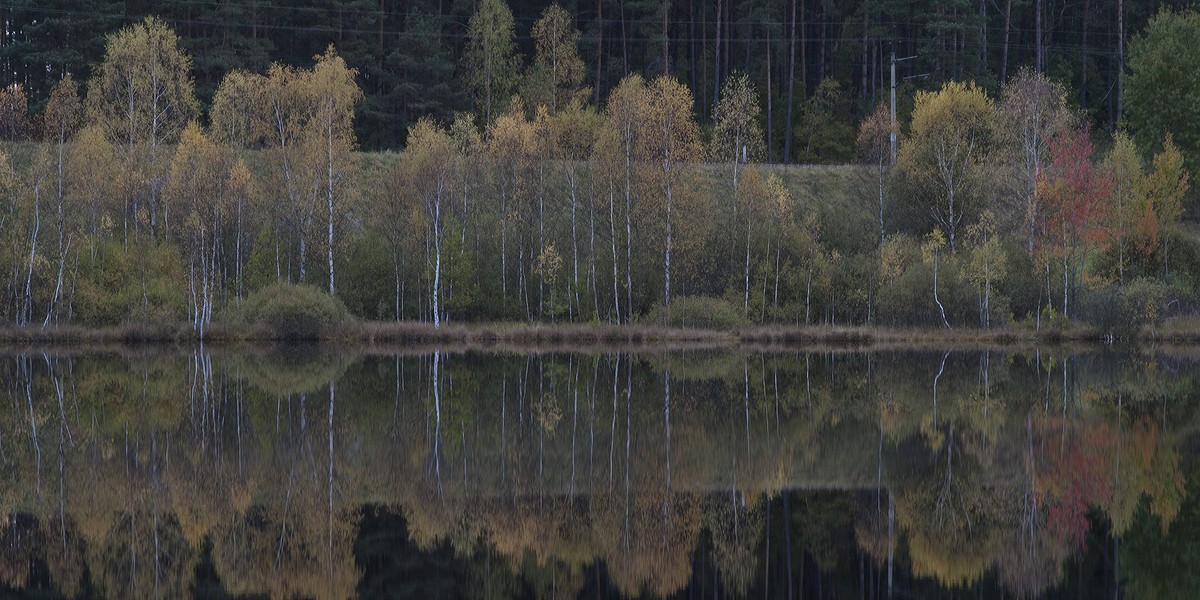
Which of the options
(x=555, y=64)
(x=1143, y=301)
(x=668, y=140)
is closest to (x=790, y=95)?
(x=555, y=64)

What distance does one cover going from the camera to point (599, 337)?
160 ft

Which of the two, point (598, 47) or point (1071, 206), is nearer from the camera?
point (1071, 206)

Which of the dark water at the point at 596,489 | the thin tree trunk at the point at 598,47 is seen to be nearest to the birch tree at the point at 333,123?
the dark water at the point at 596,489

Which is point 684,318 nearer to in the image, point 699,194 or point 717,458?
point 699,194

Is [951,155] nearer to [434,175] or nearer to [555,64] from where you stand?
[434,175]

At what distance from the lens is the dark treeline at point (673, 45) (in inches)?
2613

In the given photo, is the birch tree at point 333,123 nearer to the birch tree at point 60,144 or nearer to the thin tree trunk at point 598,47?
the birch tree at point 60,144

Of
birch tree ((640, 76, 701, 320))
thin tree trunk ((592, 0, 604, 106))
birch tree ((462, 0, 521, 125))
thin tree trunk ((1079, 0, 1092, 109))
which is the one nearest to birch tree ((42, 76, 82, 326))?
birch tree ((462, 0, 521, 125))

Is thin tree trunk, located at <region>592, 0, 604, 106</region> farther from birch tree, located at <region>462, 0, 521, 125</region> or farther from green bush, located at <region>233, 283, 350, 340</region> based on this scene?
green bush, located at <region>233, 283, 350, 340</region>

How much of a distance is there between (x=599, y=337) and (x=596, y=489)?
99.8 feet

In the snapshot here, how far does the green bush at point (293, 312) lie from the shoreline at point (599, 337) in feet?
0.80

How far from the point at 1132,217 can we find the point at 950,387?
2753 cm

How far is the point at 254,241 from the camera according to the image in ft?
175

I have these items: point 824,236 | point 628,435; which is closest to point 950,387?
point 628,435
